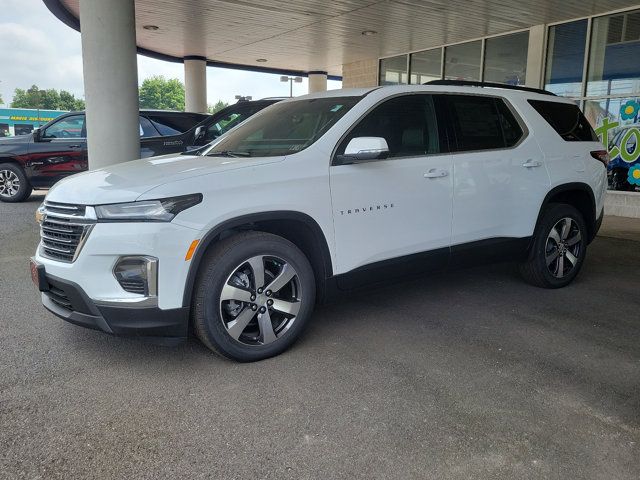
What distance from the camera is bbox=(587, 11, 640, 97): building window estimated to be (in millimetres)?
10820

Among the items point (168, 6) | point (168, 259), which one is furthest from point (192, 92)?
point (168, 259)

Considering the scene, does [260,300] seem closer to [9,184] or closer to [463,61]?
[9,184]

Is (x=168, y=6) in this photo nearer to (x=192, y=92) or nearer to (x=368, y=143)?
(x=192, y=92)

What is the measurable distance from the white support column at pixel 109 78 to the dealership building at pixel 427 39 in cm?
1

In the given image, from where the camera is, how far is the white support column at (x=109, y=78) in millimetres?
7570

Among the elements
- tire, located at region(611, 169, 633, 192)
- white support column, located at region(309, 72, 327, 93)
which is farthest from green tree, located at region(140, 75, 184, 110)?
tire, located at region(611, 169, 633, 192)

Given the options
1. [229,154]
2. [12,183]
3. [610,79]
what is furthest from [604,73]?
[12,183]

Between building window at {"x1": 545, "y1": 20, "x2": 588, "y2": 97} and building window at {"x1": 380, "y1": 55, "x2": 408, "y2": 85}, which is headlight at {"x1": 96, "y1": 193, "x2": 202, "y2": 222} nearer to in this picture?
building window at {"x1": 545, "y1": 20, "x2": 588, "y2": 97}

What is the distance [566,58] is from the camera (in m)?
12.1

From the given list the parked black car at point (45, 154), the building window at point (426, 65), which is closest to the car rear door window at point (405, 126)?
the parked black car at point (45, 154)

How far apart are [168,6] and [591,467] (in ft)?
40.2

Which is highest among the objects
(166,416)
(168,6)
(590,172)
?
(168,6)

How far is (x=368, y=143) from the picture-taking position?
3.68 m

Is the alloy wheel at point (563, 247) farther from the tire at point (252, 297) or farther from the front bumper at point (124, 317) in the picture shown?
the front bumper at point (124, 317)
